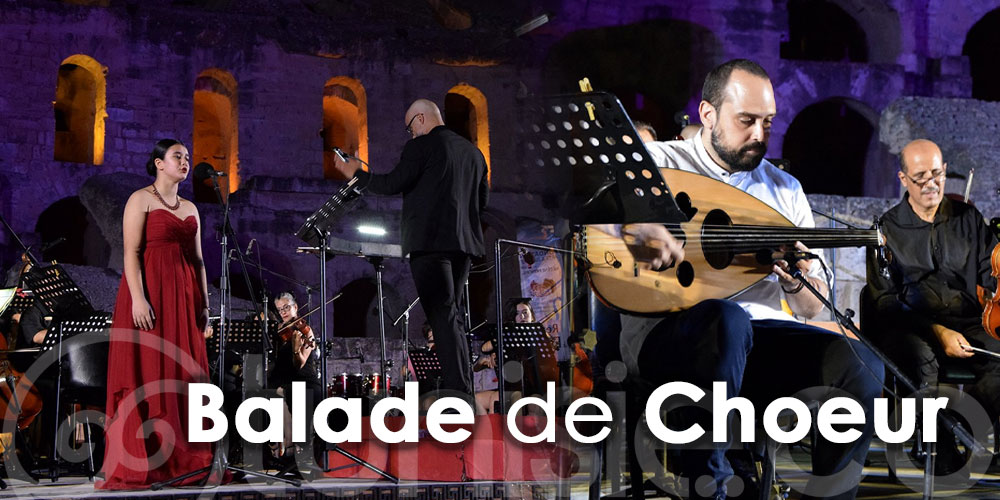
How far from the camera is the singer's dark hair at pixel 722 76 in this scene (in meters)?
3.70

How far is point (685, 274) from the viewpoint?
361cm

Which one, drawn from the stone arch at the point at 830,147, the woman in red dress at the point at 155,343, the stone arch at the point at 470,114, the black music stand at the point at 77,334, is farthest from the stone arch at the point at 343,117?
the woman in red dress at the point at 155,343

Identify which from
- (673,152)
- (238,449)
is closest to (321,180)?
(238,449)

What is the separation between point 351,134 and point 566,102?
18.7 m

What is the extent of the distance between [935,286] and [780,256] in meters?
2.71

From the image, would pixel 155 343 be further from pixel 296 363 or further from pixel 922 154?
pixel 922 154

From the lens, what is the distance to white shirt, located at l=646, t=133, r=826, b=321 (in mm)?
3818

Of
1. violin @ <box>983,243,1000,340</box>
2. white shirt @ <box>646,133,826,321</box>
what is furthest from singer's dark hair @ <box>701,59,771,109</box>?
violin @ <box>983,243,1000,340</box>

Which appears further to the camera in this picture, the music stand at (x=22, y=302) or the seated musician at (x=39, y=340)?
the music stand at (x=22, y=302)

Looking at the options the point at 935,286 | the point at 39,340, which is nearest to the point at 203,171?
the point at 39,340

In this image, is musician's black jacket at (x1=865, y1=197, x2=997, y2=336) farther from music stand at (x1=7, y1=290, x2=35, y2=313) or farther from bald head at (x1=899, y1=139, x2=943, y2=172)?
music stand at (x1=7, y1=290, x2=35, y2=313)

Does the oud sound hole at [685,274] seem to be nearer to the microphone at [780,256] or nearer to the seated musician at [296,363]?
the microphone at [780,256]

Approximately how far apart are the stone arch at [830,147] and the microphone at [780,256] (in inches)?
848

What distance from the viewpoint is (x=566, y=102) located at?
3.21 m
